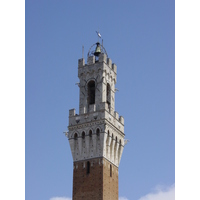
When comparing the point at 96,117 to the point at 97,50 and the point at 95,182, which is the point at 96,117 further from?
the point at 97,50

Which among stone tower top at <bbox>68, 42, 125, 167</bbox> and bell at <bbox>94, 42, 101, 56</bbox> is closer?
stone tower top at <bbox>68, 42, 125, 167</bbox>

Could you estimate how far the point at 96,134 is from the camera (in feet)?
134

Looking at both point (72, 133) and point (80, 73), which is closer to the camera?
point (72, 133)

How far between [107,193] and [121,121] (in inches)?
347

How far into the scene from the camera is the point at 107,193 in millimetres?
38844

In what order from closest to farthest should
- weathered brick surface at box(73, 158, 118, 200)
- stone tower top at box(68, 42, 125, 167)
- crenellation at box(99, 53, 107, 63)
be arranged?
weathered brick surface at box(73, 158, 118, 200)
stone tower top at box(68, 42, 125, 167)
crenellation at box(99, 53, 107, 63)

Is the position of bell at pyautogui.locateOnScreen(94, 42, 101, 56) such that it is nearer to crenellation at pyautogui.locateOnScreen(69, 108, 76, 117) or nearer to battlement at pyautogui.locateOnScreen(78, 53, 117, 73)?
battlement at pyautogui.locateOnScreen(78, 53, 117, 73)

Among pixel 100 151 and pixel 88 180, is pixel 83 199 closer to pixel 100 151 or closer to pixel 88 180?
pixel 88 180

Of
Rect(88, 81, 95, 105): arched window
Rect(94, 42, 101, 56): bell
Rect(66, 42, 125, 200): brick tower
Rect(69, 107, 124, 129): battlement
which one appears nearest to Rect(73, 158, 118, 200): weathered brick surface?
Rect(66, 42, 125, 200): brick tower

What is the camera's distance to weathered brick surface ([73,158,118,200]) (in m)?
38.4

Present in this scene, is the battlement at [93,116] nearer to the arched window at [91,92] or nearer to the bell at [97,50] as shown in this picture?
the arched window at [91,92]

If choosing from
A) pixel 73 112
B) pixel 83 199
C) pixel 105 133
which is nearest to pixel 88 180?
pixel 83 199

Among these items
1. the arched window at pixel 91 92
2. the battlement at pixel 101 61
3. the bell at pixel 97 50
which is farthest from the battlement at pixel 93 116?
the bell at pixel 97 50

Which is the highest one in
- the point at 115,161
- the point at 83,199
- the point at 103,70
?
the point at 103,70
